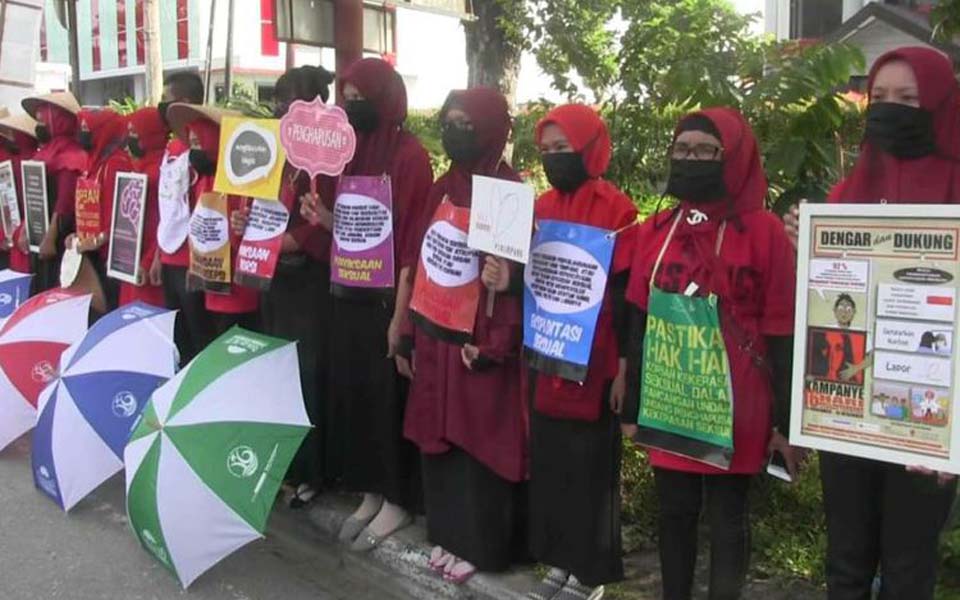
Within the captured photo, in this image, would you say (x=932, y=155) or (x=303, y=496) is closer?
(x=932, y=155)

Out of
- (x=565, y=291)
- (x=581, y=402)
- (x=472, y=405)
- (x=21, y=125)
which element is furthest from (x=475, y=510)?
(x=21, y=125)

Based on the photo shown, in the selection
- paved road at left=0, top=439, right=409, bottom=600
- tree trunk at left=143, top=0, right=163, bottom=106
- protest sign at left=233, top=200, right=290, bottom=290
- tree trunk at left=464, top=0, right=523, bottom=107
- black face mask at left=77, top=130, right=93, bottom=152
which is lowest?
paved road at left=0, top=439, right=409, bottom=600

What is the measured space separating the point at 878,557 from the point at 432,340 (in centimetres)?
169

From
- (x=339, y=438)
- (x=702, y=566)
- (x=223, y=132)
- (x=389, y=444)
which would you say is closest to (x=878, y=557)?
(x=702, y=566)

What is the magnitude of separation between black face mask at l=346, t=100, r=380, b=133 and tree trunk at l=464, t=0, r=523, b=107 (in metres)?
3.38

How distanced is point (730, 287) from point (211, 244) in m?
2.71

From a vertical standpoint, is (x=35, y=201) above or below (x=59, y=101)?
below

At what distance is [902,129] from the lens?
2.46 m

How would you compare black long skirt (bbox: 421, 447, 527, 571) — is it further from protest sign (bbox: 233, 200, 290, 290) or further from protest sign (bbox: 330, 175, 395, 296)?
protest sign (bbox: 233, 200, 290, 290)

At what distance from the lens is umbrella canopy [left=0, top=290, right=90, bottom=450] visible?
A: 5.06 m

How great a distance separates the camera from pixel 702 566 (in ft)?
12.2

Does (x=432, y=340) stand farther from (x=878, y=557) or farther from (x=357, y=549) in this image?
(x=878, y=557)

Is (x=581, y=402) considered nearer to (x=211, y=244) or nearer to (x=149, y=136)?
(x=211, y=244)

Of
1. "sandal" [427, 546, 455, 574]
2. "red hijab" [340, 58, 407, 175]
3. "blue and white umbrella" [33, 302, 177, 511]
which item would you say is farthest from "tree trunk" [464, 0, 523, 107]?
"sandal" [427, 546, 455, 574]
